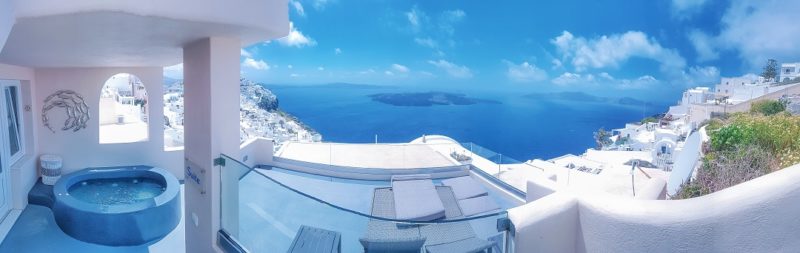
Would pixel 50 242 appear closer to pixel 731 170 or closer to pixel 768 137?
pixel 731 170

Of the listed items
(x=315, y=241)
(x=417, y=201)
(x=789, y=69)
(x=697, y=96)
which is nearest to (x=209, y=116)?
(x=315, y=241)

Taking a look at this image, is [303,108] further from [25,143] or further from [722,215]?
[722,215]

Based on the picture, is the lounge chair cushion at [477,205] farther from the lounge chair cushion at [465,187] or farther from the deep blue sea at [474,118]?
the deep blue sea at [474,118]

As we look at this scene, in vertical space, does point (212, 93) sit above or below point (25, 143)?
above

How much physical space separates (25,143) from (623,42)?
62.1m

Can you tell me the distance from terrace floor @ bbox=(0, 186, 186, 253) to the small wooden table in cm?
333

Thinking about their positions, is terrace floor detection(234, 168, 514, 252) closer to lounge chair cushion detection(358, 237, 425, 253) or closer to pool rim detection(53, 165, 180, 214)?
lounge chair cushion detection(358, 237, 425, 253)

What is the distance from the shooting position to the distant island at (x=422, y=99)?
51.9m

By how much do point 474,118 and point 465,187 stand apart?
45774mm

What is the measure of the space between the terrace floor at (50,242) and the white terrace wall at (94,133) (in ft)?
7.57

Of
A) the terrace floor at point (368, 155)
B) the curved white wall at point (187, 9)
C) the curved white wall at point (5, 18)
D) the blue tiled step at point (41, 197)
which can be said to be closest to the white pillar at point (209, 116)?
the curved white wall at point (187, 9)

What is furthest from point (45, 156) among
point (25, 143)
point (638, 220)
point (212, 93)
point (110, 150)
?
point (638, 220)

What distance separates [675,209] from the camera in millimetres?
2420

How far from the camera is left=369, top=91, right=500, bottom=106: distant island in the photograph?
5191 centimetres
